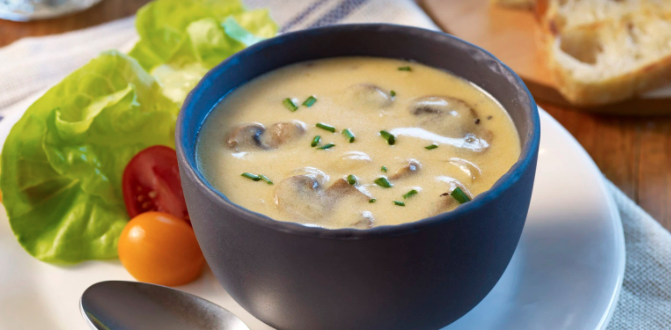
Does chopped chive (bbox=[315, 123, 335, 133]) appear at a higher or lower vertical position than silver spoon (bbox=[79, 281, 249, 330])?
higher

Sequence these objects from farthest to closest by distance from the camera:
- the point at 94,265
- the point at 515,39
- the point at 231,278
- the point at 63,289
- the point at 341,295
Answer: the point at 515,39 < the point at 94,265 < the point at 63,289 < the point at 231,278 < the point at 341,295

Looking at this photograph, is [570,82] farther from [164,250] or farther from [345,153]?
[164,250]

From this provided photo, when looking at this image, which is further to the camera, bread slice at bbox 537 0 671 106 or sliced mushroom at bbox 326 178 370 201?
bread slice at bbox 537 0 671 106

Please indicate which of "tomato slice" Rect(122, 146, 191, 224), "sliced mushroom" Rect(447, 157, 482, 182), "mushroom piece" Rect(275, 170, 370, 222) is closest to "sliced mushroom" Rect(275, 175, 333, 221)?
"mushroom piece" Rect(275, 170, 370, 222)

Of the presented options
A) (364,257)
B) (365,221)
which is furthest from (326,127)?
(364,257)

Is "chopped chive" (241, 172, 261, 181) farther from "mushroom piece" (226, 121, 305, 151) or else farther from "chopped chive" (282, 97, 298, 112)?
"chopped chive" (282, 97, 298, 112)

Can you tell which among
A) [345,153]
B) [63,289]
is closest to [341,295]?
[345,153]

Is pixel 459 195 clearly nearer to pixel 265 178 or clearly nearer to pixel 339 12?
pixel 265 178

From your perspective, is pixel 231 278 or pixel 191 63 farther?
pixel 191 63

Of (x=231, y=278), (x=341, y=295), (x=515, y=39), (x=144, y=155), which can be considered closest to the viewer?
(x=341, y=295)
